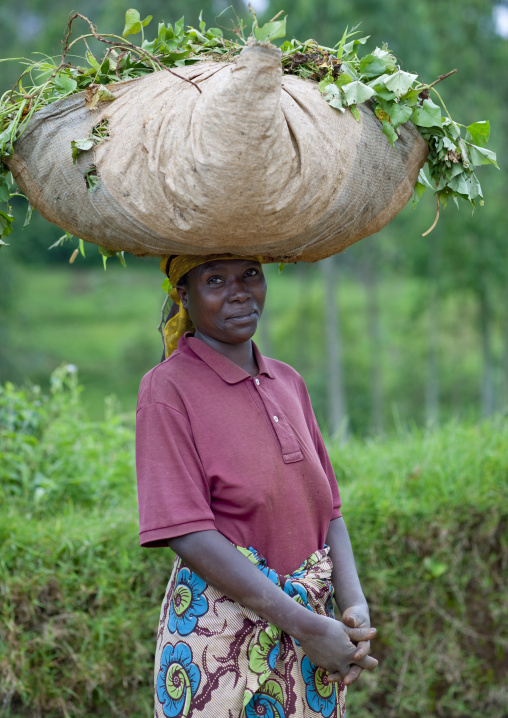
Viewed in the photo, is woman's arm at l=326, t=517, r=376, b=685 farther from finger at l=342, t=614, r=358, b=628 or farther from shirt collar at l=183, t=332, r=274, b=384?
shirt collar at l=183, t=332, r=274, b=384

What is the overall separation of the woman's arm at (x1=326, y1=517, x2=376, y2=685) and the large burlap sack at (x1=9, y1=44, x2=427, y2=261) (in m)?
0.82

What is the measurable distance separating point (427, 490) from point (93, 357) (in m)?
26.5

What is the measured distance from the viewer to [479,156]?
2.03 m

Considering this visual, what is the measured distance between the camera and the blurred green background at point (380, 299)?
14.0 metres

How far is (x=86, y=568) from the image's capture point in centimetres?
302

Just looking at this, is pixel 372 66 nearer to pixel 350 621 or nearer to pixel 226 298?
pixel 226 298

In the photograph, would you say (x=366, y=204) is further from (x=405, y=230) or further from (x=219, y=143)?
(x=405, y=230)

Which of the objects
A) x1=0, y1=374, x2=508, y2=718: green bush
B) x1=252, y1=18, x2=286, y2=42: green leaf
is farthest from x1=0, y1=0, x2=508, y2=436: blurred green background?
x1=252, y1=18, x2=286, y2=42: green leaf

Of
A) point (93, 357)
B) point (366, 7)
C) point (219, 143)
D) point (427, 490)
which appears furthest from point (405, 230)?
point (93, 357)

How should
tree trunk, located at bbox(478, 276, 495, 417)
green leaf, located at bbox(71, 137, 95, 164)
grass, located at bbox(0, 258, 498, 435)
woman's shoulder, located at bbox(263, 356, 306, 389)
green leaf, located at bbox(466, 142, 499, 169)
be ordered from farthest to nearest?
grass, located at bbox(0, 258, 498, 435), tree trunk, located at bbox(478, 276, 495, 417), woman's shoulder, located at bbox(263, 356, 306, 389), green leaf, located at bbox(466, 142, 499, 169), green leaf, located at bbox(71, 137, 95, 164)

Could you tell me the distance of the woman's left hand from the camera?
73.2 inches

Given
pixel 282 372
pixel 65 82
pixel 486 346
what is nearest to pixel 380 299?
pixel 486 346

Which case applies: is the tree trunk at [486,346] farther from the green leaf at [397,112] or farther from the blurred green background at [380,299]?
the green leaf at [397,112]

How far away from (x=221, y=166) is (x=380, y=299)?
30557mm
